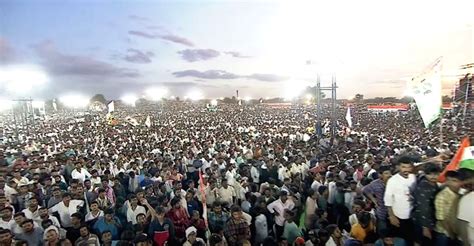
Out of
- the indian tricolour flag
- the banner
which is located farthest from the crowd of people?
the banner

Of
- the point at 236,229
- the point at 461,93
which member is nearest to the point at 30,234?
the point at 236,229

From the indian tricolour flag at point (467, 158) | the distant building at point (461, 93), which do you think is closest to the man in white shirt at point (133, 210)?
the indian tricolour flag at point (467, 158)

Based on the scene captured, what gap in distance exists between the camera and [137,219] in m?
5.63

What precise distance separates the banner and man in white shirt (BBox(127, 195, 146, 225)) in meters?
5.50

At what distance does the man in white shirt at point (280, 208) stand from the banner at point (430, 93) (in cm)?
326

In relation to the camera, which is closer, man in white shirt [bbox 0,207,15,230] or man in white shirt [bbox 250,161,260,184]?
man in white shirt [bbox 0,207,15,230]

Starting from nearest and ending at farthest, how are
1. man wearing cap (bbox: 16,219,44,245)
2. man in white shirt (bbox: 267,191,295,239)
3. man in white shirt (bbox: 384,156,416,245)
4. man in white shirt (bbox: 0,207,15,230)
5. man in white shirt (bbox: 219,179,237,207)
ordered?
man in white shirt (bbox: 384,156,416,245)
man wearing cap (bbox: 16,219,44,245)
man in white shirt (bbox: 0,207,15,230)
man in white shirt (bbox: 267,191,295,239)
man in white shirt (bbox: 219,179,237,207)

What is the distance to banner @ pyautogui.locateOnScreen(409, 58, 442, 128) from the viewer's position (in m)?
7.06

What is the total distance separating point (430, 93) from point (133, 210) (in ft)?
19.4

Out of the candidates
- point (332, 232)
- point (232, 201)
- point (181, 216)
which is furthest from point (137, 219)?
point (332, 232)

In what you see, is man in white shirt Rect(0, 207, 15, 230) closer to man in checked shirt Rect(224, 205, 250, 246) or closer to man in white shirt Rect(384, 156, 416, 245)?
man in checked shirt Rect(224, 205, 250, 246)

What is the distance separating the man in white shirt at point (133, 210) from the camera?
5835mm

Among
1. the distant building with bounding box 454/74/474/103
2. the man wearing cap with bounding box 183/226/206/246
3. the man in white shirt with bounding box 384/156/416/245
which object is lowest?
the man wearing cap with bounding box 183/226/206/246

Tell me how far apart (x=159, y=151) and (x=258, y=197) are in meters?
7.45
